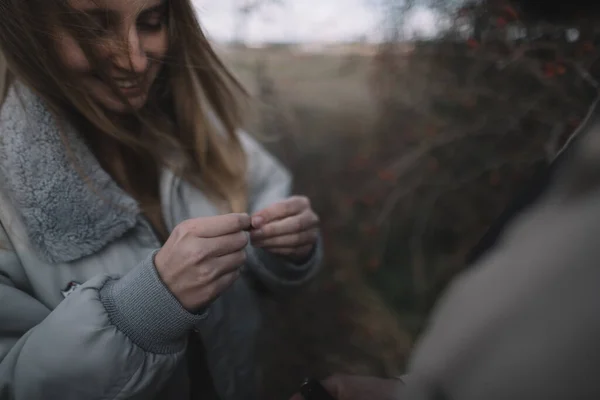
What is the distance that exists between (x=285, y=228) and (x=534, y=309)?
2.23 ft

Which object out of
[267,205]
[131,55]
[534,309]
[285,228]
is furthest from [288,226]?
[534,309]

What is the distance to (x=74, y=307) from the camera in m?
0.83

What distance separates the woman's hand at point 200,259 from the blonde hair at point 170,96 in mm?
328

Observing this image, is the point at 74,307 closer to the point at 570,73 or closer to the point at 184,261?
the point at 184,261

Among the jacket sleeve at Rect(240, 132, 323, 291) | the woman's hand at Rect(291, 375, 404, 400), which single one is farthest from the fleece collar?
the woman's hand at Rect(291, 375, 404, 400)

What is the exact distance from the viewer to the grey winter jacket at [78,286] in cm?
82

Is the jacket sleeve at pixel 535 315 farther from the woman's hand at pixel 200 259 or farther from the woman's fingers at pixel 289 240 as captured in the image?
the woman's fingers at pixel 289 240

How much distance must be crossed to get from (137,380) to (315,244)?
617mm

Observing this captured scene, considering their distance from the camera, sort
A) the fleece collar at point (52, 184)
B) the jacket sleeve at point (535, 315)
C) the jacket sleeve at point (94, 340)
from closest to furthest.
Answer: the jacket sleeve at point (535, 315), the jacket sleeve at point (94, 340), the fleece collar at point (52, 184)

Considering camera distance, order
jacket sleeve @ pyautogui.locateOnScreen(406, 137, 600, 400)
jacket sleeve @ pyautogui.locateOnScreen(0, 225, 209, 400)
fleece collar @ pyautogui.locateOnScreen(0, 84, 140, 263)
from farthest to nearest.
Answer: fleece collar @ pyautogui.locateOnScreen(0, 84, 140, 263)
jacket sleeve @ pyautogui.locateOnScreen(0, 225, 209, 400)
jacket sleeve @ pyautogui.locateOnScreen(406, 137, 600, 400)

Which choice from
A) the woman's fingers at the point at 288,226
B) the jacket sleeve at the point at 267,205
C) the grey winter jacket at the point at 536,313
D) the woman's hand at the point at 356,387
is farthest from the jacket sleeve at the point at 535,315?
the jacket sleeve at the point at 267,205

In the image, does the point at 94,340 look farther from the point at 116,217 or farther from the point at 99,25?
the point at 99,25

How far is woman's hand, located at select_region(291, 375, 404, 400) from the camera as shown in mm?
888

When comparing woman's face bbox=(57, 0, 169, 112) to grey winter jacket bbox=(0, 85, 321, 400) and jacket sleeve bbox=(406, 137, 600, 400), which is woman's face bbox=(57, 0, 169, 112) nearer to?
grey winter jacket bbox=(0, 85, 321, 400)
